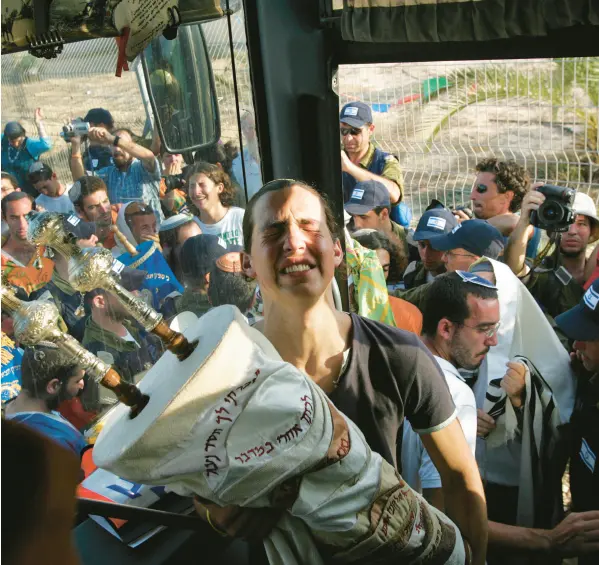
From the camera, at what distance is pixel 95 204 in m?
1.91

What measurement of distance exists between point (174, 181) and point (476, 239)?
4.79ft

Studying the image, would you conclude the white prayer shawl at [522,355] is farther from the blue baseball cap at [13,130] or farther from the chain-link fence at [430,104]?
the blue baseball cap at [13,130]

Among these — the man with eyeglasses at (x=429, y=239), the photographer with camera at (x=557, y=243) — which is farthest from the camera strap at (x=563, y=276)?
the man with eyeglasses at (x=429, y=239)

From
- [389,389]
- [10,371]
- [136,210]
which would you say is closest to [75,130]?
[136,210]

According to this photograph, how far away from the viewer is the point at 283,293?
157 cm

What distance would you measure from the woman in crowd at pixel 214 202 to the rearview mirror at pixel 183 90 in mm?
85

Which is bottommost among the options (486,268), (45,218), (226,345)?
(486,268)

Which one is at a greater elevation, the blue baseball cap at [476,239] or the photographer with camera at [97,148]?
the photographer with camera at [97,148]

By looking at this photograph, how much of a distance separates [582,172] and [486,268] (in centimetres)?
71

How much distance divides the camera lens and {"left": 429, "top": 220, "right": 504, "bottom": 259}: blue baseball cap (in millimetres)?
206

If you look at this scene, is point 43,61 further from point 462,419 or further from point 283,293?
point 462,419

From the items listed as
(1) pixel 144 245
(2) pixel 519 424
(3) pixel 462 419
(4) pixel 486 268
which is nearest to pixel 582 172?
(4) pixel 486 268

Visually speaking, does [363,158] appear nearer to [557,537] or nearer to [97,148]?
[97,148]

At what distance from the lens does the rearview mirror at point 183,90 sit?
2.05m
